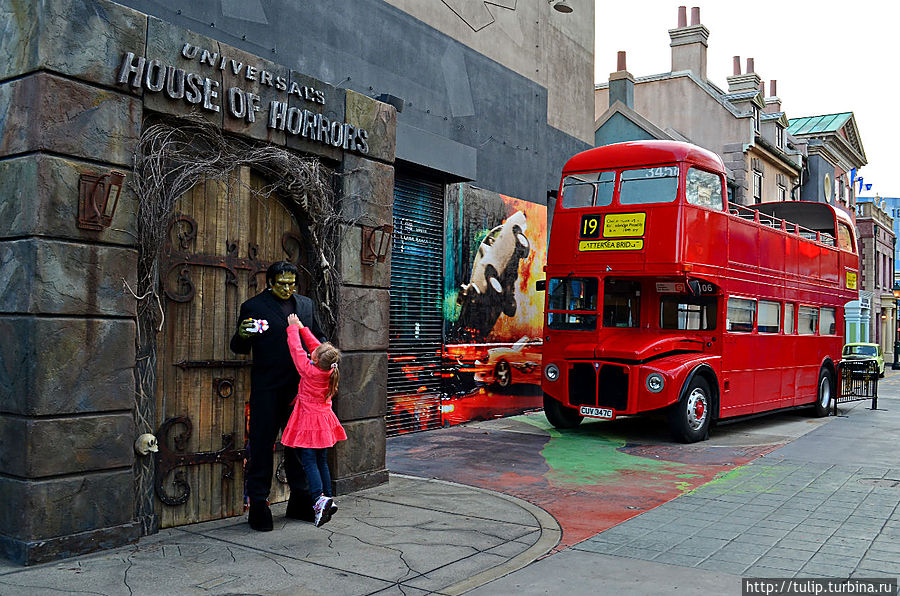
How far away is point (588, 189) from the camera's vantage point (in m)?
12.5

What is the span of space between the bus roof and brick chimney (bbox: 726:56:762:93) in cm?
2247

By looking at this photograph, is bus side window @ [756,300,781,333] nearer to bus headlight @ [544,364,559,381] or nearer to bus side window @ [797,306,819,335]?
bus side window @ [797,306,819,335]

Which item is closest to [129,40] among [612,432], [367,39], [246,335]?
[246,335]

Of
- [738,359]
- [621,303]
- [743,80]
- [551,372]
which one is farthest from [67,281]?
[743,80]

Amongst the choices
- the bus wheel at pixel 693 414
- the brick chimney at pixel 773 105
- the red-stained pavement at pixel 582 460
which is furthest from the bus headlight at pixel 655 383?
the brick chimney at pixel 773 105

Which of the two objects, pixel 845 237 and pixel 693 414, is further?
pixel 845 237

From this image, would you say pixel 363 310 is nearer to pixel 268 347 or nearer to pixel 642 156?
pixel 268 347

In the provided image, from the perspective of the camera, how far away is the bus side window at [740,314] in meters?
12.7

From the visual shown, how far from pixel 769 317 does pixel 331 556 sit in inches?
427

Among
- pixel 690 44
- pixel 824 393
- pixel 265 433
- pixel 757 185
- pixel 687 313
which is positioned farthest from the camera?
pixel 690 44

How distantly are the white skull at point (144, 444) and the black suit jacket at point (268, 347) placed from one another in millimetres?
839

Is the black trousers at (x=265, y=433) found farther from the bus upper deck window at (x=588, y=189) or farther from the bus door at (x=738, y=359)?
the bus door at (x=738, y=359)

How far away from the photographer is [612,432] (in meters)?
12.9

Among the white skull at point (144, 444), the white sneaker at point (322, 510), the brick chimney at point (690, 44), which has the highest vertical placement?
the brick chimney at point (690, 44)
